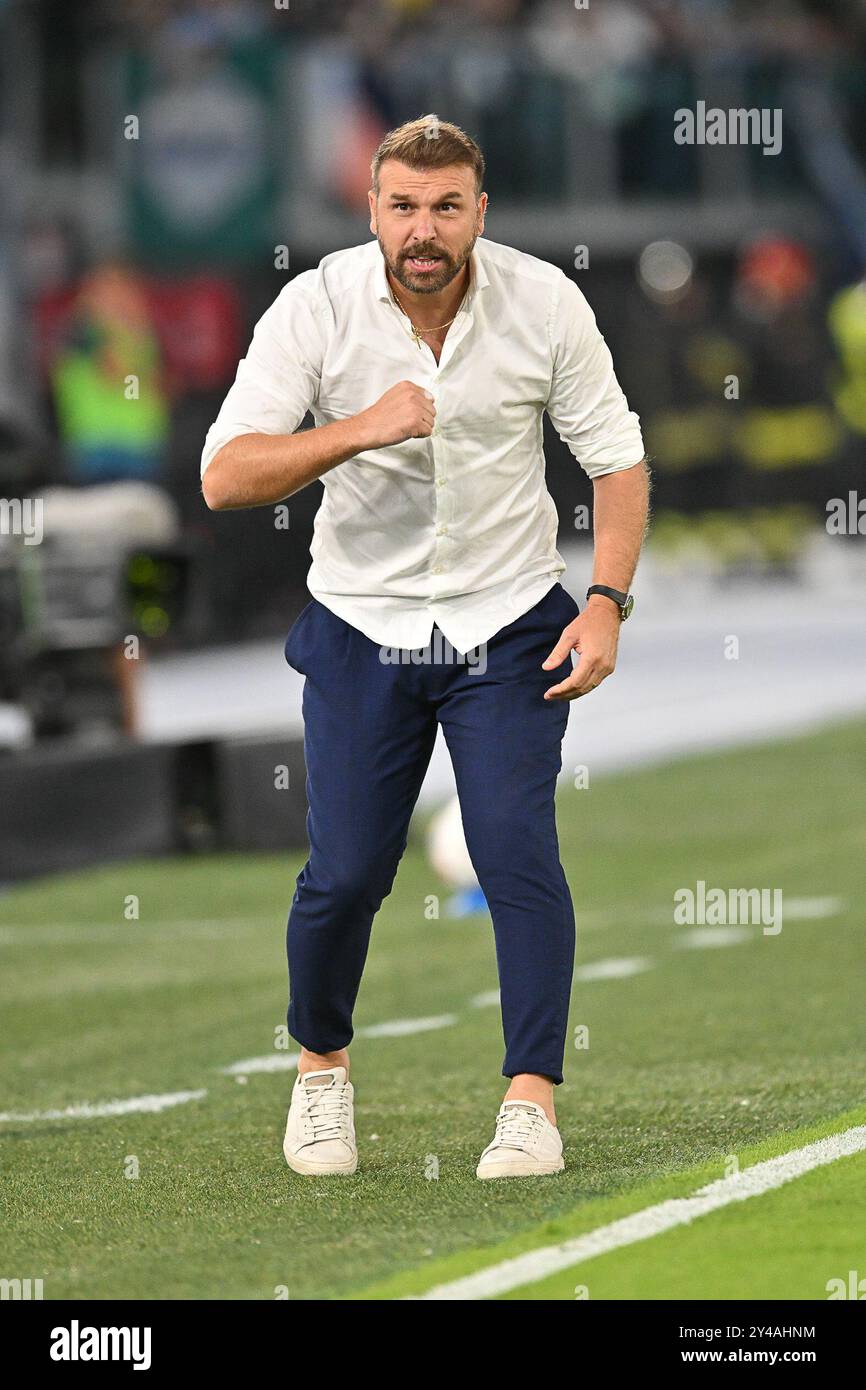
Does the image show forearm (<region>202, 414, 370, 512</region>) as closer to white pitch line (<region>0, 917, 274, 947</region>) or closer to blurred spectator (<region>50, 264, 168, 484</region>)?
white pitch line (<region>0, 917, 274, 947</region>)

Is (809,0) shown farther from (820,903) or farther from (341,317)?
(341,317)

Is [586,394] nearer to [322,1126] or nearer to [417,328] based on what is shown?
[417,328]

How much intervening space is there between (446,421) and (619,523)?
45 centimetres

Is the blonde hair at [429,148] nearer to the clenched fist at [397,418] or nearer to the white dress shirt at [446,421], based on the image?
the white dress shirt at [446,421]

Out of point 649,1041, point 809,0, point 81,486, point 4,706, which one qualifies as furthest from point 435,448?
point 809,0

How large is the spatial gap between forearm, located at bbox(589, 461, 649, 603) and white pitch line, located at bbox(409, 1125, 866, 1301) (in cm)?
127

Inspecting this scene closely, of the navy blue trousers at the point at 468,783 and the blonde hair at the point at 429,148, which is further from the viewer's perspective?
the navy blue trousers at the point at 468,783

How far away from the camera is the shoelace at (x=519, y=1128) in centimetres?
530

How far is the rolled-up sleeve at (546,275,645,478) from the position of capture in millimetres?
5352

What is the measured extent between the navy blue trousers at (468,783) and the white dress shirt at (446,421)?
0.08 meters

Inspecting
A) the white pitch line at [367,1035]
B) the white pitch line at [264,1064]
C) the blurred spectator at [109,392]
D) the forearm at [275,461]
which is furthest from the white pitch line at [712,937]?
the blurred spectator at [109,392]

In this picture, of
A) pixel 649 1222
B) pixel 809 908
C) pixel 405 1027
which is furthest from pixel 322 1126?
pixel 809 908

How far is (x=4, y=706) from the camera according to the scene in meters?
12.6
